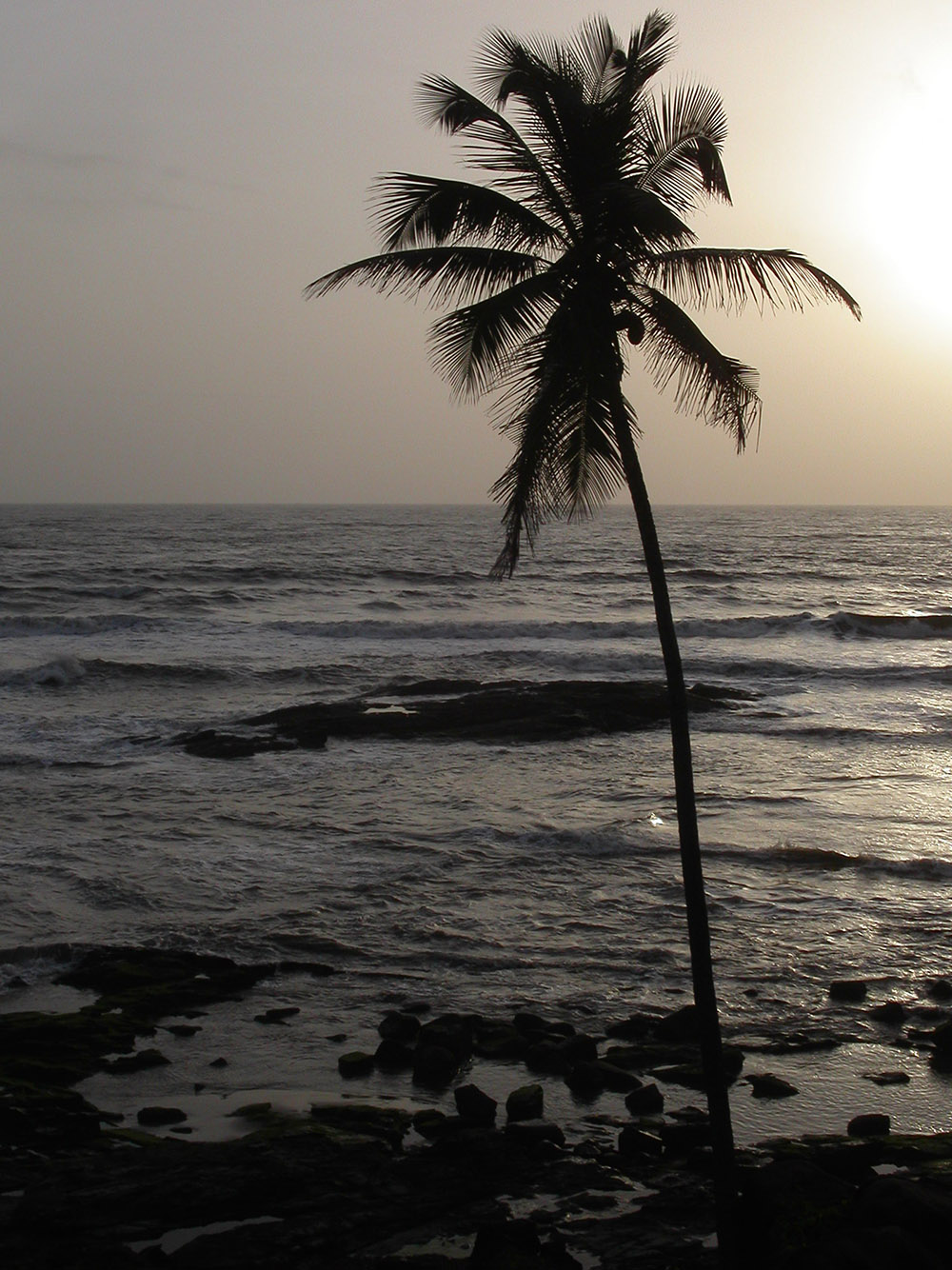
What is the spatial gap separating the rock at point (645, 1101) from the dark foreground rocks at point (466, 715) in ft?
56.0

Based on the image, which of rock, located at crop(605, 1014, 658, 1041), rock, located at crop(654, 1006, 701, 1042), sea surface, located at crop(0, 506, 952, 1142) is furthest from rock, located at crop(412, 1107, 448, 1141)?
rock, located at crop(654, 1006, 701, 1042)

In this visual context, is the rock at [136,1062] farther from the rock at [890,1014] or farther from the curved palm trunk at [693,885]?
the rock at [890,1014]

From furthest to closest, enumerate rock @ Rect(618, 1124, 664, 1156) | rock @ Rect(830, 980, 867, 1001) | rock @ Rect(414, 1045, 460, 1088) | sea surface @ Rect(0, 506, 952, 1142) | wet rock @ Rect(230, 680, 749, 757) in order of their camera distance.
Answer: wet rock @ Rect(230, 680, 749, 757), sea surface @ Rect(0, 506, 952, 1142), rock @ Rect(830, 980, 867, 1001), rock @ Rect(414, 1045, 460, 1088), rock @ Rect(618, 1124, 664, 1156)

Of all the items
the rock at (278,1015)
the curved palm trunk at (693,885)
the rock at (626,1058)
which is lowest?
the rock at (278,1015)

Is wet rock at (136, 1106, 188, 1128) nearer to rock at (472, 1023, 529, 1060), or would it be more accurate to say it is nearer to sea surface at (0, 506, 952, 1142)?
sea surface at (0, 506, 952, 1142)

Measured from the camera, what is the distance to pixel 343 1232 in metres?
7.89

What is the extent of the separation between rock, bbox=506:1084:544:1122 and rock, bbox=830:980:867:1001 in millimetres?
4347

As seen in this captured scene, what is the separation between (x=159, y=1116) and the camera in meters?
9.70

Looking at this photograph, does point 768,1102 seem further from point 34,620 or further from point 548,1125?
point 34,620

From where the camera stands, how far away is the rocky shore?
24.7ft

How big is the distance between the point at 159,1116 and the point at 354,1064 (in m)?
1.89

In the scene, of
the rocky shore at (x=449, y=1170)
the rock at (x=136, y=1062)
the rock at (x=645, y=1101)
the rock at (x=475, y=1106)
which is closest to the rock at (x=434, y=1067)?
the rocky shore at (x=449, y=1170)

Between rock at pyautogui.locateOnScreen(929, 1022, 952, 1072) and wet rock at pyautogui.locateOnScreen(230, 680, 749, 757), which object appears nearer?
rock at pyautogui.locateOnScreen(929, 1022, 952, 1072)

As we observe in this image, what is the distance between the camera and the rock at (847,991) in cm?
1272
